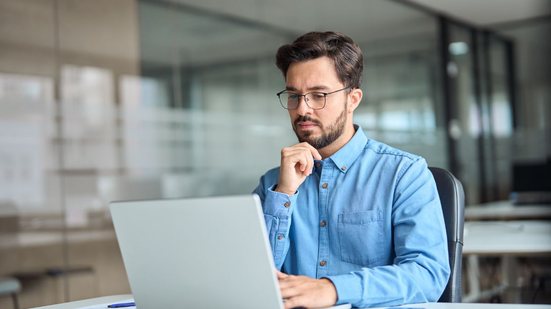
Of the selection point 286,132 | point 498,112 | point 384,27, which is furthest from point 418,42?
point 286,132

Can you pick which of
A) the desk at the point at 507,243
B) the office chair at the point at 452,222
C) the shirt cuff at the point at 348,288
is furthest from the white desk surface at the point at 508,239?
the shirt cuff at the point at 348,288

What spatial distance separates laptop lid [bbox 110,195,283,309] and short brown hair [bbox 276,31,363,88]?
0.71 m

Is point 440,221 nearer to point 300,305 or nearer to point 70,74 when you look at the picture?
point 300,305

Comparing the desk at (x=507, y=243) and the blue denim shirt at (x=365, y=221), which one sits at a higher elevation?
the blue denim shirt at (x=365, y=221)

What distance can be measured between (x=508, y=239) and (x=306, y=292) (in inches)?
101

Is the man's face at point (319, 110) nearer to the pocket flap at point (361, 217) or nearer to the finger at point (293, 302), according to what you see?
the pocket flap at point (361, 217)

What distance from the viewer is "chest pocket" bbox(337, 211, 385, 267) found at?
1865 mm

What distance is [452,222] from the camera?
2088mm

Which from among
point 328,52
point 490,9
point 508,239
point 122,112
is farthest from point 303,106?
point 490,9

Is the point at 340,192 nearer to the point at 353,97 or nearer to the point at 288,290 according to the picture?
the point at 353,97

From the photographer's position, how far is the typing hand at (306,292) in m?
1.48

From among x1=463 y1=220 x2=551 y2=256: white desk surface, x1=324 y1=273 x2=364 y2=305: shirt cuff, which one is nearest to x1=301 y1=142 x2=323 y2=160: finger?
x1=324 y1=273 x2=364 y2=305: shirt cuff

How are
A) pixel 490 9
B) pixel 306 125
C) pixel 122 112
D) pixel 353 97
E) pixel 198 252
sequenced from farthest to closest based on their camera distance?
pixel 490 9, pixel 122 112, pixel 353 97, pixel 306 125, pixel 198 252

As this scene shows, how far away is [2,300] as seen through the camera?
386 cm
